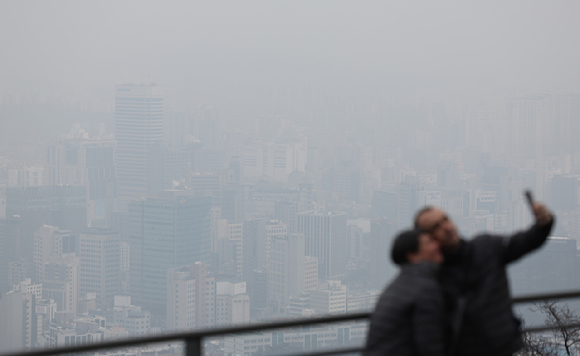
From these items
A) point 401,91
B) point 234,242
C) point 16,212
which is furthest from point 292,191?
point 16,212

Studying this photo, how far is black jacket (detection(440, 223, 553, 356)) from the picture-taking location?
1404 mm

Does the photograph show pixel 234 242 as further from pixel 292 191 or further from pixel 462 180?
pixel 462 180

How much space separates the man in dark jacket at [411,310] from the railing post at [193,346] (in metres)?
0.38

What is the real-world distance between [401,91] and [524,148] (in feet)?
90.0

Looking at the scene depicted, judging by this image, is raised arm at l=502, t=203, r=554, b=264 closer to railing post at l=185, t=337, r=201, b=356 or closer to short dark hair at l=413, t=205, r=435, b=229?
short dark hair at l=413, t=205, r=435, b=229

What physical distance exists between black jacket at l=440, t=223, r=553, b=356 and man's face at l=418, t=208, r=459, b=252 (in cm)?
6

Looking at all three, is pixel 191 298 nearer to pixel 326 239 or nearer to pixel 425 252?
pixel 326 239

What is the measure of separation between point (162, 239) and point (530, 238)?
9857 cm

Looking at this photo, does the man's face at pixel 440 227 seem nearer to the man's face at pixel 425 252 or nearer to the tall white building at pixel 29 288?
the man's face at pixel 425 252

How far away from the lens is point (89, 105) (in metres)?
133

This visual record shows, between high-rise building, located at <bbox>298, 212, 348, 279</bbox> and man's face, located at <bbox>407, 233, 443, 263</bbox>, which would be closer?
man's face, located at <bbox>407, 233, 443, 263</bbox>

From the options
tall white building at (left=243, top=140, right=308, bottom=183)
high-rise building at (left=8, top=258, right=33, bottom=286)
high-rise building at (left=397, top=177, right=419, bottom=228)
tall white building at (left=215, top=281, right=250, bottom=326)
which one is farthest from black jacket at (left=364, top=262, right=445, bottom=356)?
tall white building at (left=243, top=140, right=308, bottom=183)

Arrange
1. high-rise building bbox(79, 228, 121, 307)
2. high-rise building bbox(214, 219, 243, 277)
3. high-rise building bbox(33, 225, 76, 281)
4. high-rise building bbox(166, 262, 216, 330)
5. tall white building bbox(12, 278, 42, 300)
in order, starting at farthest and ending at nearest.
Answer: high-rise building bbox(214, 219, 243, 277)
high-rise building bbox(33, 225, 76, 281)
high-rise building bbox(79, 228, 121, 307)
tall white building bbox(12, 278, 42, 300)
high-rise building bbox(166, 262, 216, 330)

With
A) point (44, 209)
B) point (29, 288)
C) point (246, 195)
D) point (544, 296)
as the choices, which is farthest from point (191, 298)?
point (544, 296)
